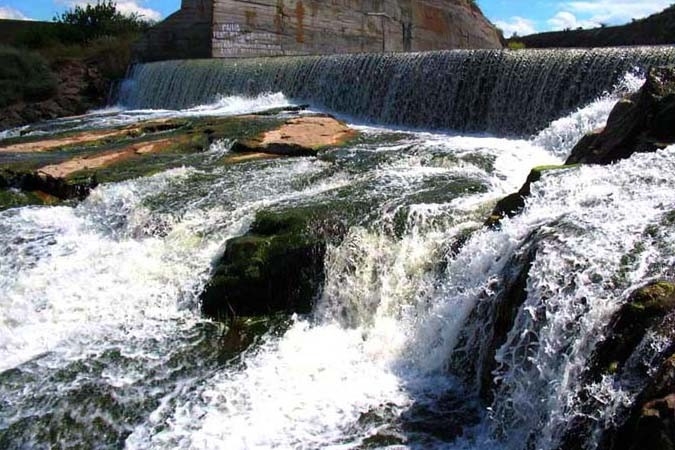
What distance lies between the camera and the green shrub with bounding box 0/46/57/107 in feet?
53.7

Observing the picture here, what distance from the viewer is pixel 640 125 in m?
6.05

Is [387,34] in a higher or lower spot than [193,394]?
higher

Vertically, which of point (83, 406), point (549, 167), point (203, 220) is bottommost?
point (83, 406)

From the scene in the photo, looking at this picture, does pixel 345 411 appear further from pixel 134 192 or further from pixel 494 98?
pixel 494 98

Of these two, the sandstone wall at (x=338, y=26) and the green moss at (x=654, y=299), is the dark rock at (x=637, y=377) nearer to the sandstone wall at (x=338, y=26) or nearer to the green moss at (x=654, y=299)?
the green moss at (x=654, y=299)

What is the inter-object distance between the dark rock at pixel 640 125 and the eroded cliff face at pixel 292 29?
475 inches

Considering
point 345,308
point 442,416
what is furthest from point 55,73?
point 442,416

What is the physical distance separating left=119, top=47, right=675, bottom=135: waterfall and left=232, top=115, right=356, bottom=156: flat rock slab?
7.61 feet

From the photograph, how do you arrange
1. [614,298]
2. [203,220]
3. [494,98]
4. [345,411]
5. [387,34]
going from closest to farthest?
1. [614,298]
2. [345,411]
3. [203,220]
4. [494,98]
5. [387,34]

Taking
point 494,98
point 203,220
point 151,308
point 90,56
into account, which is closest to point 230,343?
point 151,308

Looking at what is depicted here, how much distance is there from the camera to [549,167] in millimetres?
5605

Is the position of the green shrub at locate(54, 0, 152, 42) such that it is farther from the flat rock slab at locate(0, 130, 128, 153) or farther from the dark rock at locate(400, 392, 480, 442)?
the dark rock at locate(400, 392, 480, 442)

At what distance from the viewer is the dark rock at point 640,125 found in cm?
585

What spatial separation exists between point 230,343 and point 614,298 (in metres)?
2.61
